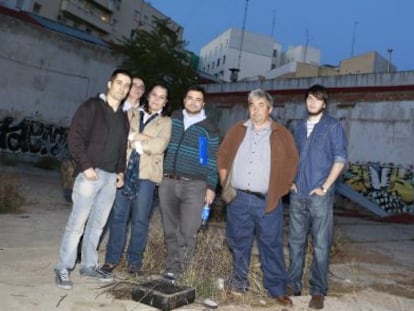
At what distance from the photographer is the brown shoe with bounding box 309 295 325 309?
371 cm

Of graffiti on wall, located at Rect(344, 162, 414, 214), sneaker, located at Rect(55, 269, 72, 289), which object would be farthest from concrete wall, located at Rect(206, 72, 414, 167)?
sneaker, located at Rect(55, 269, 72, 289)

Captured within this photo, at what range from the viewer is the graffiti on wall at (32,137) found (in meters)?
17.1

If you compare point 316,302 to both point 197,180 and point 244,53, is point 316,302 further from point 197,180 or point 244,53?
point 244,53

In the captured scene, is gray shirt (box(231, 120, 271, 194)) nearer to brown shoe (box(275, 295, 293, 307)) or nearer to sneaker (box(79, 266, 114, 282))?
brown shoe (box(275, 295, 293, 307))

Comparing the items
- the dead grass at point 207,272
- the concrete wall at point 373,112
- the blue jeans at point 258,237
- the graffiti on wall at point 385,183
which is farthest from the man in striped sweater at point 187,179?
the concrete wall at point 373,112

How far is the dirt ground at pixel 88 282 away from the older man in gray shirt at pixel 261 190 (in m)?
0.34

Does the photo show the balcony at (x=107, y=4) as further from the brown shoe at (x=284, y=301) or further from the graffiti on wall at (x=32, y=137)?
the brown shoe at (x=284, y=301)

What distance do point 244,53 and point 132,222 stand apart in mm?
56215

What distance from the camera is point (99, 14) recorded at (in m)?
48.2

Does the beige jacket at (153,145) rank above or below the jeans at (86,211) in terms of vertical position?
above

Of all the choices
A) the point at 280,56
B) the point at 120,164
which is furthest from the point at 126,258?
the point at 280,56

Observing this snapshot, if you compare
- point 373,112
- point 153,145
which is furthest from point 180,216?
point 373,112

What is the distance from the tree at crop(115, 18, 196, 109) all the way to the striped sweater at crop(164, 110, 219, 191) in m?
11.8

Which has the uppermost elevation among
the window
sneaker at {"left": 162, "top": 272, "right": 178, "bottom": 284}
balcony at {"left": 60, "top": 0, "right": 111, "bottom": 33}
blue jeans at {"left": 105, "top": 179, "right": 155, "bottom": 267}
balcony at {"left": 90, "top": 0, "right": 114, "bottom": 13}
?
balcony at {"left": 90, "top": 0, "right": 114, "bottom": 13}
